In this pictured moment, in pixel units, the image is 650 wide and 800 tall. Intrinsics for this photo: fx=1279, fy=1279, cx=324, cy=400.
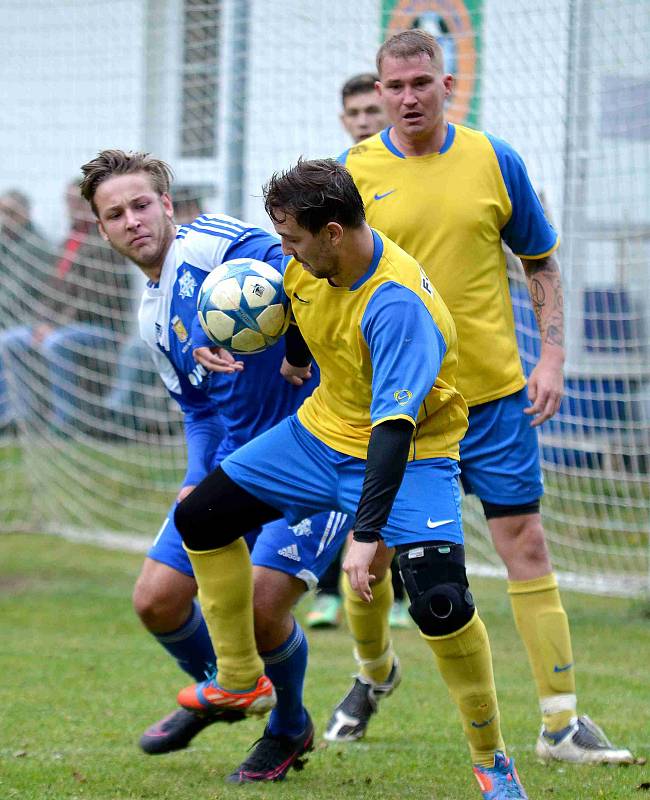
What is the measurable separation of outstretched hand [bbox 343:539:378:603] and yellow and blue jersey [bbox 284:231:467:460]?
1.09 feet

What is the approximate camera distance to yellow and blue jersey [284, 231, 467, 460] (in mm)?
3387

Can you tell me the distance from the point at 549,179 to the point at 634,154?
499 mm

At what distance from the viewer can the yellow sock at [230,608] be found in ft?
12.9

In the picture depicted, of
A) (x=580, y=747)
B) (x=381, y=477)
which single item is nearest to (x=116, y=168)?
(x=381, y=477)

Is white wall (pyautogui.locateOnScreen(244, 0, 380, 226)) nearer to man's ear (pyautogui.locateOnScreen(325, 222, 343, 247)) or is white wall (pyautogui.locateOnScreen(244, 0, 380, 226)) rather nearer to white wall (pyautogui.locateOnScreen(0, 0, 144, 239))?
white wall (pyautogui.locateOnScreen(0, 0, 144, 239))

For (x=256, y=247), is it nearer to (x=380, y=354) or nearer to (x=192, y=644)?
(x=380, y=354)

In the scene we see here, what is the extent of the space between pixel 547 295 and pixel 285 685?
162cm

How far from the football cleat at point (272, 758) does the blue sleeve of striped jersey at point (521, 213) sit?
71.4 inches

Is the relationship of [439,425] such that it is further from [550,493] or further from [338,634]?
[550,493]

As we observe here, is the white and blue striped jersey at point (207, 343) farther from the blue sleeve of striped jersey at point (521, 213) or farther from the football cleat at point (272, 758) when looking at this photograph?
the football cleat at point (272, 758)

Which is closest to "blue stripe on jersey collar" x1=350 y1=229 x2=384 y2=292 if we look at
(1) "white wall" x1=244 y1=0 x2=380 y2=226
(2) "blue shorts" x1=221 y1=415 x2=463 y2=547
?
(2) "blue shorts" x1=221 y1=415 x2=463 y2=547

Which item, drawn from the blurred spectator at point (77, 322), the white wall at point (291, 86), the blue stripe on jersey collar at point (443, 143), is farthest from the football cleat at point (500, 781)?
the blurred spectator at point (77, 322)

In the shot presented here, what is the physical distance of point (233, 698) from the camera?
399cm

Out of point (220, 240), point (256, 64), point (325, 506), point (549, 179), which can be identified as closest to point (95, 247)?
point (256, 64)
